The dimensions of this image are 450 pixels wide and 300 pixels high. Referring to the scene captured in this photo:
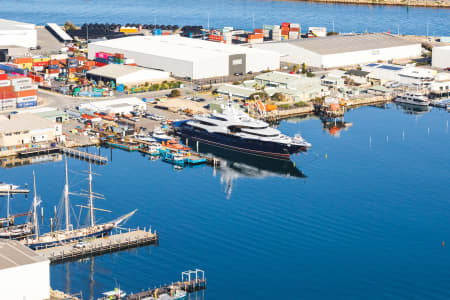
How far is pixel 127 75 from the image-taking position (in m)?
99.8

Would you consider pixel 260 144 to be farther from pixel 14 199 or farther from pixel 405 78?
pixel 405 78

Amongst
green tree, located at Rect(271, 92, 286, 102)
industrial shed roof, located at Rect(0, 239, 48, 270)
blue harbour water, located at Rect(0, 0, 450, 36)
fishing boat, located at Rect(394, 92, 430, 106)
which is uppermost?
blue harbour water, located at Rect(0, 0, 450, 36)

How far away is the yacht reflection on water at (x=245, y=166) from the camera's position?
69812 millimetres

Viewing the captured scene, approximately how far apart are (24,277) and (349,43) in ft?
285

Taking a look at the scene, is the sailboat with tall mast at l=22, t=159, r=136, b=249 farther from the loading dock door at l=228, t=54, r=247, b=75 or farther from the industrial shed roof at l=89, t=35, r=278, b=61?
the loading dock door at l=228, t=54, r=247, b=75

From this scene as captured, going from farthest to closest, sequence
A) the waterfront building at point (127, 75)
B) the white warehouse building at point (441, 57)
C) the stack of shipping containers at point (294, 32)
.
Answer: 1. the stack of shipping containers at point (294, 32)
2. the white warehouse building at point (441, 57)
3. the waterfront building at point (127, 75)

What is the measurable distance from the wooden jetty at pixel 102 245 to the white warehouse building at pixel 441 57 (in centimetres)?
7465

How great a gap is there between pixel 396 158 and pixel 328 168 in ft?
24.1

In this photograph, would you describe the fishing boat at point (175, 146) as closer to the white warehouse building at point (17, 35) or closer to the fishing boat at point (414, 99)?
the fishing boat at point (414, 99)

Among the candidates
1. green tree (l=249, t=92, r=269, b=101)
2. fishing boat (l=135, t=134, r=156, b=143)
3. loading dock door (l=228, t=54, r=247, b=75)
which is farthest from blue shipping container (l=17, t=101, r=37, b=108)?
loading dock door (l=228, t=54, r=247, b=75)

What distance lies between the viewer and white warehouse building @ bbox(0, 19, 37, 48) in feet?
393

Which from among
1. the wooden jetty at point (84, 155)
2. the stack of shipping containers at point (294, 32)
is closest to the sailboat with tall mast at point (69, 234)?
the wooden jetty at point (84, 155)

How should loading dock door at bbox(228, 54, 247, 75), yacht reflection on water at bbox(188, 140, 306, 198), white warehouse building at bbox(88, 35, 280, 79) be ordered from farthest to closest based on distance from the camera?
loading dock door at bbox(228, 54, 247, 75) < white warehouse building at bbox(88, 35, 280, 79) < yacht reflection on water at bbox(188, 140, 306, 198)

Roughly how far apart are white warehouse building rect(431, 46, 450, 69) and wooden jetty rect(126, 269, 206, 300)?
7807 centimetres
